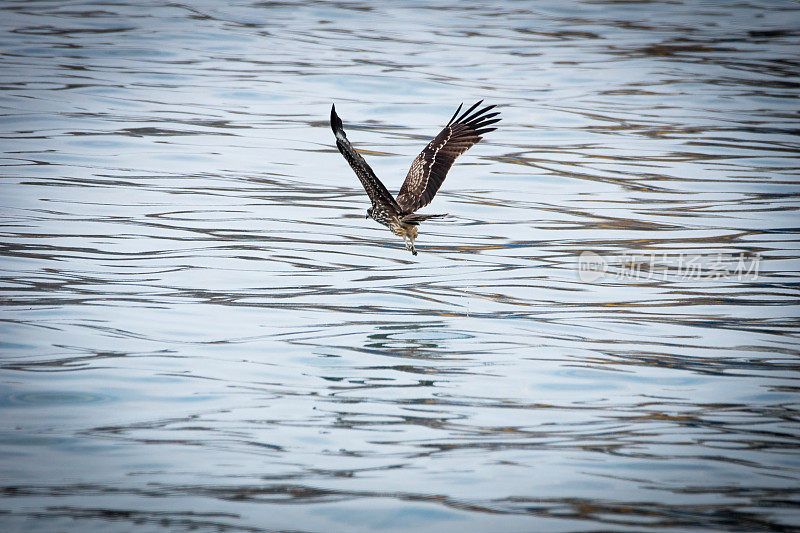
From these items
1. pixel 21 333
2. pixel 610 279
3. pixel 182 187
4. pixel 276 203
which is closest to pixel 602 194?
pixel 610 279

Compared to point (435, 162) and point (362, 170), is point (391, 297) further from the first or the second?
point (362, 170)

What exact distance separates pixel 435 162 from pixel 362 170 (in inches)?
69.2

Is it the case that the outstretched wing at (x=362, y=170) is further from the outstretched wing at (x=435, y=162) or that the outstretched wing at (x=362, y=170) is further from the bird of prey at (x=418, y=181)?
the outstretched wing at (x=435, y=162)

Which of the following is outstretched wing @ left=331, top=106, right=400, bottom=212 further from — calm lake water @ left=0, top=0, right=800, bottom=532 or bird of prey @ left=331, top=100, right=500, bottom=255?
calm lake water @ left=0, top=0, right=800, bottom=532

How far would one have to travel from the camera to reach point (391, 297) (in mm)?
8586

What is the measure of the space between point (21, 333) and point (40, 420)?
158 centimetres

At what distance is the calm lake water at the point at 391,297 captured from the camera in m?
5.01

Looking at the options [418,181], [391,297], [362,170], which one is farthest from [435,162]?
[362,170]

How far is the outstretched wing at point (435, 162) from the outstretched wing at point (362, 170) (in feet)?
1.83

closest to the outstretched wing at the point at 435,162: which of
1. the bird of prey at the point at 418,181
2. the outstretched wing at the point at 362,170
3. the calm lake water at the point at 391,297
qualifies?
the bird of prey at the point at 418,181

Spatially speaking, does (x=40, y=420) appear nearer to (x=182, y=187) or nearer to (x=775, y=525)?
(x=775, y=525)

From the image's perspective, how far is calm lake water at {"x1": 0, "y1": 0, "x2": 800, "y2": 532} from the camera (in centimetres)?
501

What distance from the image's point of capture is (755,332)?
7633 millimetres

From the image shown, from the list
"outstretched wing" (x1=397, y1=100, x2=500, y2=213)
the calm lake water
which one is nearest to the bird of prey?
"outstretched wing" (x1=397, y1=100, x2=500, y2=213)
